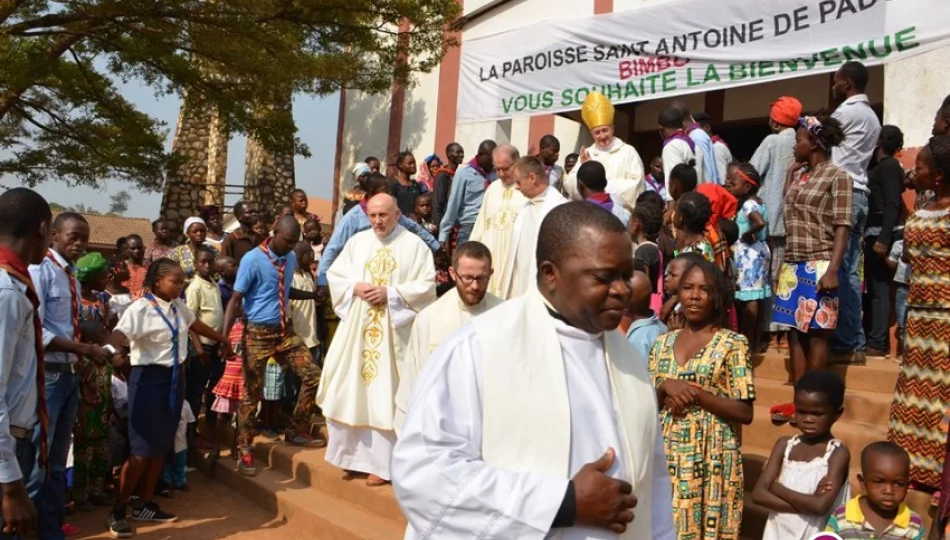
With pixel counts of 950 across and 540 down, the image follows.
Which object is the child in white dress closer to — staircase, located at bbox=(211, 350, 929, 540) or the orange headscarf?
staircase, located at bbox=(211, 350, 929, 540)

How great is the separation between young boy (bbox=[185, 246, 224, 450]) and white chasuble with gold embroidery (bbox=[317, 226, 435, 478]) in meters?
2.02

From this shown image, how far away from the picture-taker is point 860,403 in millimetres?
5824

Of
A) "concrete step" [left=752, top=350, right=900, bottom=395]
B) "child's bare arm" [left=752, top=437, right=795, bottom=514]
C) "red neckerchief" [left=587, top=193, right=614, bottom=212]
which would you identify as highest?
"red neckerchief" [left=587, top=193, right=614, bottom=212]

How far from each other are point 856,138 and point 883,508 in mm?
3544

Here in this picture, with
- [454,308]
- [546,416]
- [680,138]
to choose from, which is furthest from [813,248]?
[546,416]

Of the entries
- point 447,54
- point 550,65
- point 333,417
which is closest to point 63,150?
point 447,54

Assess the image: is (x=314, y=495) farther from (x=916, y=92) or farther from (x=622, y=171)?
(x=916, y=92)

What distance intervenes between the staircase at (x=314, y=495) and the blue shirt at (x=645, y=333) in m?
2.33

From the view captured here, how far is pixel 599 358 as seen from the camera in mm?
2584

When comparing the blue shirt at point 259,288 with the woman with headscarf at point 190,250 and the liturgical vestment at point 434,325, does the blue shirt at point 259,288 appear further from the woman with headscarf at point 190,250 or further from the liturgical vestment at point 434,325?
the liturgical vestment at point 434,325

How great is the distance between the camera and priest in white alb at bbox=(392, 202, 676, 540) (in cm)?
227

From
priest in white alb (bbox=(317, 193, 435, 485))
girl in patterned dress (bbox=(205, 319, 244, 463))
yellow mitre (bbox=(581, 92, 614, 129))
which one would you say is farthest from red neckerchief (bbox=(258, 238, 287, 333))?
yellow mitre (bbox=(581, 92, 614, 129))

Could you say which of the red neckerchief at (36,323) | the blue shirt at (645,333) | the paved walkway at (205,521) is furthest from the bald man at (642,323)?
the paved walkway at (205,521)

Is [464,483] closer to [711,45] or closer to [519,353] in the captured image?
[519,353]
